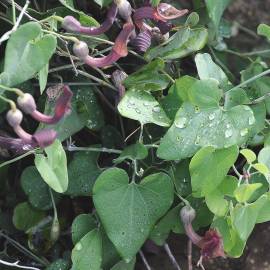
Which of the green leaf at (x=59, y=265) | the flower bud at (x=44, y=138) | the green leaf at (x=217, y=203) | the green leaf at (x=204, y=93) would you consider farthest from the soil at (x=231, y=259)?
the flower bud at (x=44, y=138)

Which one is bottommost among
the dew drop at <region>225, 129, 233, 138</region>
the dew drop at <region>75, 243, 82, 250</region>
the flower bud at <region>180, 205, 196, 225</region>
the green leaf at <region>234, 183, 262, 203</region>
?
the dew drop at <region>75, 243, 82, 250</region>

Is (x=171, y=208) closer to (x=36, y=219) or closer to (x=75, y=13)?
(x=36, y=219)

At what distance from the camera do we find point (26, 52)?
922 millimetres

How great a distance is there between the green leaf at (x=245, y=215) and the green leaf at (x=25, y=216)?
43 cm

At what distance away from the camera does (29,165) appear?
4.36 feet

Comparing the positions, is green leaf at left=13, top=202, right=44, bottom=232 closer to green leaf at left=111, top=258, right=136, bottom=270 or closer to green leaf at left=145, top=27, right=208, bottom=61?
green leaf at left=111, top=258, right=136, bottom=270

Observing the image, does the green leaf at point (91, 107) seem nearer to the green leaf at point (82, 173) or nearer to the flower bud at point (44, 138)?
the green leaf at point (82, 173)

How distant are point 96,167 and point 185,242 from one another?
27 cm

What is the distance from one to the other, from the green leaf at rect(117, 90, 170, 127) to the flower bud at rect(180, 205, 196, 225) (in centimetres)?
15

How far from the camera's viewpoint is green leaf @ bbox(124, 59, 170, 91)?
1.12 m

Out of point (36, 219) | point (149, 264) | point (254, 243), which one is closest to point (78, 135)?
point (36, 219)

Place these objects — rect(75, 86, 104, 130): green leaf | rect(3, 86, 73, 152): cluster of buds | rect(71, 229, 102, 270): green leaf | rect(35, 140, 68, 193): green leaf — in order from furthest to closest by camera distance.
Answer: rect(75, 86, 104, 130): green leaf < rect(71, 229, 102, 270): green leaf < rect(35, 140, 68, 193): green leaf < rect(3, 86, 73, 152): cluster of buds

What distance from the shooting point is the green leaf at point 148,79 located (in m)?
1.12

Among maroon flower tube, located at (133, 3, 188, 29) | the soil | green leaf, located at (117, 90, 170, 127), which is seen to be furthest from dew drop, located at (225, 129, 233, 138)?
the soil
